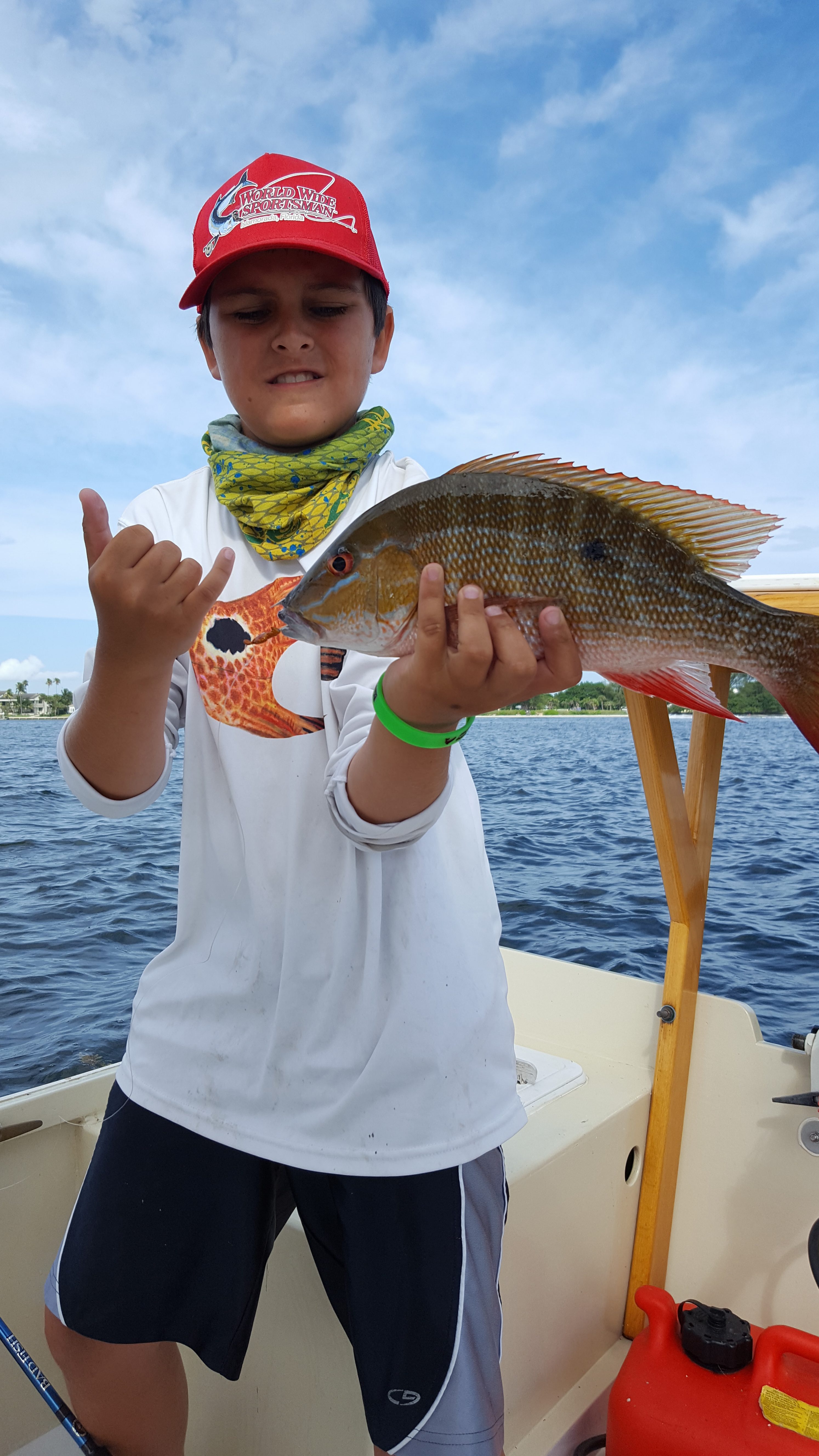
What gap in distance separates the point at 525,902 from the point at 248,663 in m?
12.8

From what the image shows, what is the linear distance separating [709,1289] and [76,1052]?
5904 mm

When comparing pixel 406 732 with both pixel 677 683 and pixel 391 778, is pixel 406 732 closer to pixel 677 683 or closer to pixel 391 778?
pixel 391 778

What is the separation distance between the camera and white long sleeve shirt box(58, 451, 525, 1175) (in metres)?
1.60

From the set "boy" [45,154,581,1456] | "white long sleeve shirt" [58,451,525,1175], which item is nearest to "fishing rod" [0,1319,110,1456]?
"boy" [45,154,581,1456]

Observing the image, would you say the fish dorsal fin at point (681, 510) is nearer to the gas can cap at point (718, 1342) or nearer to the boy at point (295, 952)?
the boy at point (295, 952)

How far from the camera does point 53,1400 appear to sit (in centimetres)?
208

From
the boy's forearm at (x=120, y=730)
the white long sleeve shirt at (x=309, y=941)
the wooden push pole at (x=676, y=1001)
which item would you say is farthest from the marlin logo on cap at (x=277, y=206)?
the wooden push pole at (x=676, y=1001)

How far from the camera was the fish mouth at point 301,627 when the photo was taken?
150 centimetres

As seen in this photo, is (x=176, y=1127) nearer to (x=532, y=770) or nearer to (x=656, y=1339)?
(x=656, y=1339)

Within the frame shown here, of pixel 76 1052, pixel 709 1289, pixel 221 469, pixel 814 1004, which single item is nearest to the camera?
pixel 221 469

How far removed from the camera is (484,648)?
4.46 feet

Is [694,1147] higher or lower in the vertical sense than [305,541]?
lower

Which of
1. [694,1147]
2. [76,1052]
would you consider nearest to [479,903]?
[694,1147]

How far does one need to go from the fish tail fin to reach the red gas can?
2.19 meters
